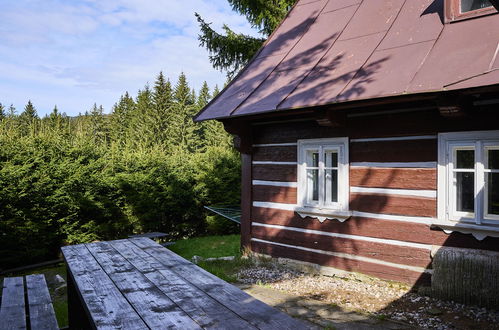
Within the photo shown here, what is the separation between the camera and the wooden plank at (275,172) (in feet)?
25.6

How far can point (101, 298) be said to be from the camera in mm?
2697

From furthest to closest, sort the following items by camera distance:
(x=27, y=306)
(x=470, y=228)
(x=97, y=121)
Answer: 1. (x=97, y=121)
2. (x=470, y=228)
3. (x=27, y=306)

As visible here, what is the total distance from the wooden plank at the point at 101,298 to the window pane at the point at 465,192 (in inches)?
187

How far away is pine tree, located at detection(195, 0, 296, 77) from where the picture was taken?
1362 cm

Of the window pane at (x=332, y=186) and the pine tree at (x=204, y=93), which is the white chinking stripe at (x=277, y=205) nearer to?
the window pane at (x=332, y=186)

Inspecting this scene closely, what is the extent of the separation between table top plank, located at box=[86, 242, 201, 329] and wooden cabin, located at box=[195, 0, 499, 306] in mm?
3754

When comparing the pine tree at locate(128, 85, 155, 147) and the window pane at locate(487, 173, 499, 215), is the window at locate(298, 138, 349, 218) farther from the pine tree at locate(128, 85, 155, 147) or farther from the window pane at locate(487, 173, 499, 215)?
the pine tree at locate(128, 85, 155, 147)

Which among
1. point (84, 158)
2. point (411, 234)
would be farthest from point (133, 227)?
point (411, 234)

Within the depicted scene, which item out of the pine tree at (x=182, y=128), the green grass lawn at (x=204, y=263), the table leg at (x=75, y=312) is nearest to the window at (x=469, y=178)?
the green grass lawn at (x=204, y=263)

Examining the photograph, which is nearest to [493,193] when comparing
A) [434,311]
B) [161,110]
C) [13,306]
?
[434,311]

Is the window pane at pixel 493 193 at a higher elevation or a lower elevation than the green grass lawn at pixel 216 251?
higher

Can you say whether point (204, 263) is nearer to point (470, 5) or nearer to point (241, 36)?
point (470, 5)

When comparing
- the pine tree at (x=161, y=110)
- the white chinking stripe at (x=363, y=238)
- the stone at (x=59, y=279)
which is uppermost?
the pine tree at (x=161, y=110)

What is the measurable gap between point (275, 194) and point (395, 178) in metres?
2.62
